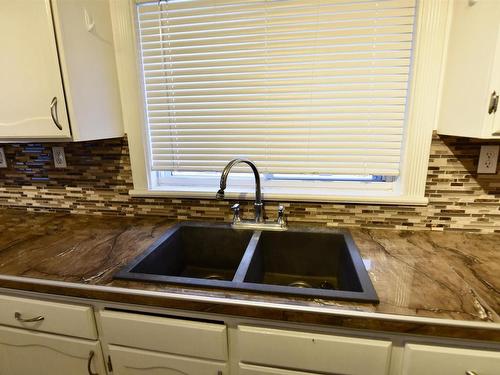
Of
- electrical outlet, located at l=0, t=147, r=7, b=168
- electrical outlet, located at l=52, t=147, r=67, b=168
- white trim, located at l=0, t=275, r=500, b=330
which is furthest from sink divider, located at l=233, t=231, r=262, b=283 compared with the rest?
electrical outlet, located at l=0, t=147, r=7, b=168

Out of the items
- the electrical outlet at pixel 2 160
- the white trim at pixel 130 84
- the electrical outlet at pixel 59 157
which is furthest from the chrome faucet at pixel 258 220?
the electrical outlet at pixel 2 160

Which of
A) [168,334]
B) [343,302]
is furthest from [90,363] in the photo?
[343,302]

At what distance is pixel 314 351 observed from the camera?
2.62 ft

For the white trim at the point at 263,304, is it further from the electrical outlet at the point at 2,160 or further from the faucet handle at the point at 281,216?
the electrical outlet at the point at 2,160

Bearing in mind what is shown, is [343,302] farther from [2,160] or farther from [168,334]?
[2,160]

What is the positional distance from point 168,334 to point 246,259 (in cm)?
35

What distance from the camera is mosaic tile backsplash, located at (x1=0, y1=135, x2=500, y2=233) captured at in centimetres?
118

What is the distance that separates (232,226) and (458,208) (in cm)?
97

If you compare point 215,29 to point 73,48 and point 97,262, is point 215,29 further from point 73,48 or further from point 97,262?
point 97,262

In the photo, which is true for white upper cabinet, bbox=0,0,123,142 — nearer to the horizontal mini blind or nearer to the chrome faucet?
the horizontal mini blind

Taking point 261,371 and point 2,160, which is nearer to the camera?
point 261,371

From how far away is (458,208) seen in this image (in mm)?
1216

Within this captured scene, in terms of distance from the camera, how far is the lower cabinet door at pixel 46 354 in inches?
38.9

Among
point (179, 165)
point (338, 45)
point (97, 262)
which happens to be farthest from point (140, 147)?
point (338, 45)
